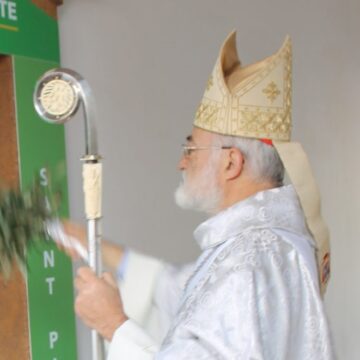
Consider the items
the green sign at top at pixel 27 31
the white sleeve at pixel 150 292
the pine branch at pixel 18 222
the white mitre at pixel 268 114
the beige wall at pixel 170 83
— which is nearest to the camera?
the pine branch at pixel 18 222

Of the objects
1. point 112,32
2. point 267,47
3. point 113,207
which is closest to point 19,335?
point 113,207

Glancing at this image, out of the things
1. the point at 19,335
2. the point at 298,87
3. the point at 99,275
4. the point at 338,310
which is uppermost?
the point at 298,87

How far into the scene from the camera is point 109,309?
3.43 feet

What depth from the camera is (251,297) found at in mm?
984

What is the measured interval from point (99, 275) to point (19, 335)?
1.99 ft

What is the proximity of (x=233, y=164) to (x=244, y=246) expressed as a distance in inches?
7.2

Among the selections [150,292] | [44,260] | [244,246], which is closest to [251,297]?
[244,246]

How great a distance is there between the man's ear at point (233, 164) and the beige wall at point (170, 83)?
681 mm

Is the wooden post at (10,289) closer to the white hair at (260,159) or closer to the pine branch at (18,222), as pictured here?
the pine branch at (18,222)

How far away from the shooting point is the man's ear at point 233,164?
1.17m

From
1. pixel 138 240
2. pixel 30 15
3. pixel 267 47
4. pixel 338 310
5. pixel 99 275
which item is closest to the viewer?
pixel 99 275

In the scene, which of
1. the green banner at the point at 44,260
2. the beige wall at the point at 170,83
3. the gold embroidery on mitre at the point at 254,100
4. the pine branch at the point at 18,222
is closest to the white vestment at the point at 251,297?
the gold embroidery on mitre at the point at 254,100

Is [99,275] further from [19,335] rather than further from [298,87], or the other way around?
[298,87]

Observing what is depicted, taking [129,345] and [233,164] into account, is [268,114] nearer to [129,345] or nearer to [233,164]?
[233,164]
